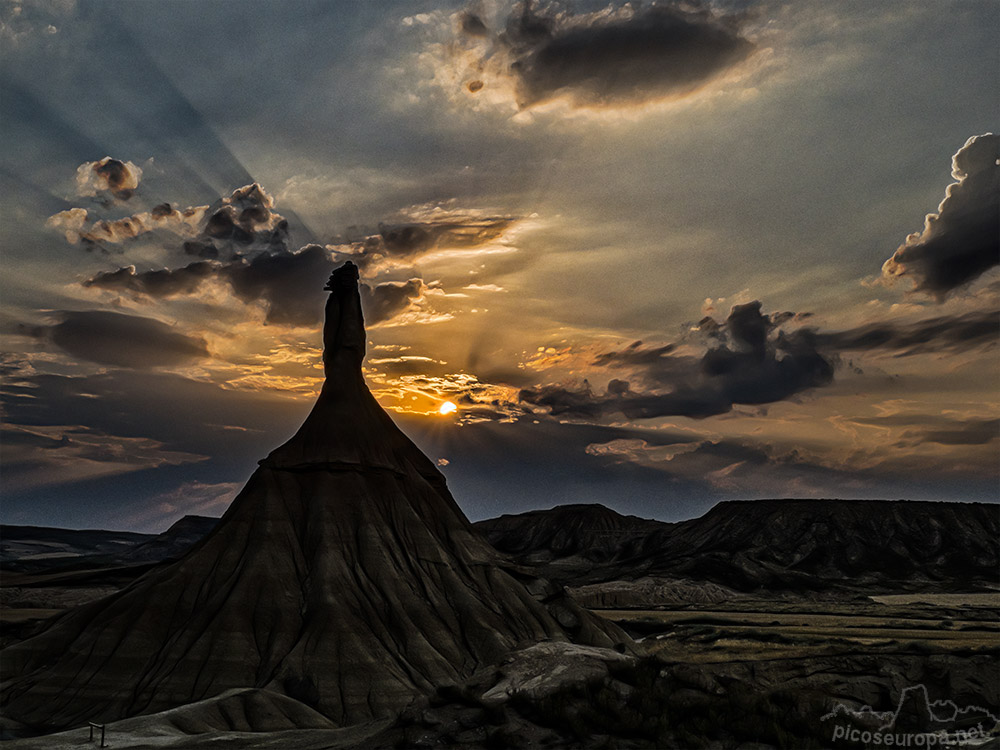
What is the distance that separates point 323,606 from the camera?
62125mm

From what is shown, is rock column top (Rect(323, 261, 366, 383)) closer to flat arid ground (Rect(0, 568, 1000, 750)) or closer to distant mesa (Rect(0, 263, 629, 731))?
distant mesa (Rect(0, 263, 629, 731))

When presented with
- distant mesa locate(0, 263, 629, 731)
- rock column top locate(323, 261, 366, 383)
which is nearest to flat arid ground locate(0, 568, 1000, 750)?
distant mesa locate(0, 263, 629, 731)

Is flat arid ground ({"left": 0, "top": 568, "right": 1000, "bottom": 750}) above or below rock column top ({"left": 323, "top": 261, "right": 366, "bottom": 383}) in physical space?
below

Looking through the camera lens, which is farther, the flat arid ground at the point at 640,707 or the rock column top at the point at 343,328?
the rock column top at the point at 343,328

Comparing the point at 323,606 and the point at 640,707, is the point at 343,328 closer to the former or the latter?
the point at 323,606

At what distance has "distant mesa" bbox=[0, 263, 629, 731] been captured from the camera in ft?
185

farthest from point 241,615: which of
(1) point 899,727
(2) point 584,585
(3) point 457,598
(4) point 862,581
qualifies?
(4) point 862,581

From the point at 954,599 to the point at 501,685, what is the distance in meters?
178

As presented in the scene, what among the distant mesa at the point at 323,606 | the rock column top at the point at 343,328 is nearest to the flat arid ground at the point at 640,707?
the distant mesa at the point at 323,606

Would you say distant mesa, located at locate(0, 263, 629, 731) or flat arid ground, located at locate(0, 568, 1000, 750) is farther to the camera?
distant mesa, located at locate(0, 263, 629, 731)

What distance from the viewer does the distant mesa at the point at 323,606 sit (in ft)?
185

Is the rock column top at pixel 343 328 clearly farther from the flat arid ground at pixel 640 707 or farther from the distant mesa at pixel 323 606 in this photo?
the flat arid ground at pixel 640 707

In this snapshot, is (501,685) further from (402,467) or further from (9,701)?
(402,467)

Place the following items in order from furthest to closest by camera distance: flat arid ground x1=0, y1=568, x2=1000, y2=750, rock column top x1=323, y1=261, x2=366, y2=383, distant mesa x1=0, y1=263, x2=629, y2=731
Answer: rock column top x1=323, y1=261, x2=366, y2=383 → distant mesa x1=0, y1=263, x2=629, y2=731 → flat arid ground x1=0, y1=568, x2=1000, y2=750
